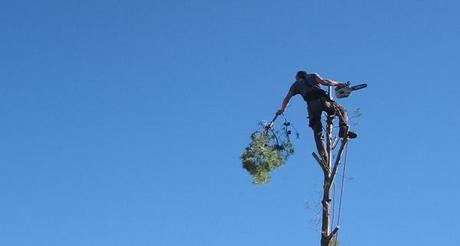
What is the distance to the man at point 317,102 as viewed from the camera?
10.5 metres

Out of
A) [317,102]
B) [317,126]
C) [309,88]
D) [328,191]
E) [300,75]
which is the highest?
[300,75]

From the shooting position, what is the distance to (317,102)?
1067cm

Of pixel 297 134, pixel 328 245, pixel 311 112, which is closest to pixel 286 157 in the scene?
pixel 297 134

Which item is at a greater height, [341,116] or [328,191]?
[341,116]

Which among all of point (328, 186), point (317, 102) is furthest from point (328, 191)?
point (317, 102)

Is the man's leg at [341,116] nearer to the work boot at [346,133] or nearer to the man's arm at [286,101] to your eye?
the work boot at [346,133]

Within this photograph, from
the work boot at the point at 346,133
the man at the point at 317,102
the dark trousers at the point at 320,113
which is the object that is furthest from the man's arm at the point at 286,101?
the work boot at the point at 346,133

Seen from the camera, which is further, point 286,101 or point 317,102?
point 286,101

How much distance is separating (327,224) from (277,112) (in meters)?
1.99

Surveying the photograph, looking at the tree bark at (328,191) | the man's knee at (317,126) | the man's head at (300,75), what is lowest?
the tree bark at (328,191)

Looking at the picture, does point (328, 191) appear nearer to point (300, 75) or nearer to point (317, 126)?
point (317, 126)

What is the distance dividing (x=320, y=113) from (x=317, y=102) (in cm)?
16

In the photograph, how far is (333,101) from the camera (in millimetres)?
10781

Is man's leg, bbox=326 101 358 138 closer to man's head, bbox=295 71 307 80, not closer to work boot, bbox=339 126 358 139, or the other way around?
work boot, bbox=339 126 358 139
